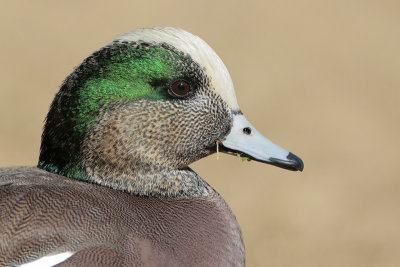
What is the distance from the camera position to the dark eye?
162cm

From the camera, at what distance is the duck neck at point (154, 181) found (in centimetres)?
160

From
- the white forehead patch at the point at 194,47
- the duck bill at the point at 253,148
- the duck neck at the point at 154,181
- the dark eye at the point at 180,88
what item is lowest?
the duck neck at the point at 154,181

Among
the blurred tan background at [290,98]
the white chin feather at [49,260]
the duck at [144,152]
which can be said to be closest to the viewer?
the white chin feather at [49,260]

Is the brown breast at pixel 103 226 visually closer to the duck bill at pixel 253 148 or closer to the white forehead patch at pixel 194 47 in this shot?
the duck bill at pixel 253 148

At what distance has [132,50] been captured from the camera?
1.58m

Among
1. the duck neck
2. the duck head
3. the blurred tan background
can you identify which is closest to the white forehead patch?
the duck head

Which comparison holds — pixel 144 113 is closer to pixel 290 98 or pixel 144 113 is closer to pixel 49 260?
pixel 49 260

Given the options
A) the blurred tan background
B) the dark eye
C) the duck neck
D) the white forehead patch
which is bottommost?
the blurred tan background

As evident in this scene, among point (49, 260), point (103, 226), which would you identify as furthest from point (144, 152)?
point (49, 260)

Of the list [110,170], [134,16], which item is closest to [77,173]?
[110,170]

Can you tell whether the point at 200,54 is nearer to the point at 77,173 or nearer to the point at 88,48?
the point at 77,173

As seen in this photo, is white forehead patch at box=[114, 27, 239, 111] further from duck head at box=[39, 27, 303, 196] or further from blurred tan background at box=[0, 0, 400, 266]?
blurred tan background at box=[0, 0, 400, 266]

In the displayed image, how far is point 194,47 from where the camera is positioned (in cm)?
162

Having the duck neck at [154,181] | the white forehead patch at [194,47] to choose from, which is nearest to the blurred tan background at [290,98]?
the duck neck at [154,181]
